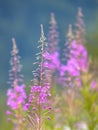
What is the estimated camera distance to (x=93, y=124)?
22.6 feet

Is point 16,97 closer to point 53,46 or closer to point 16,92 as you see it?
point 16,92

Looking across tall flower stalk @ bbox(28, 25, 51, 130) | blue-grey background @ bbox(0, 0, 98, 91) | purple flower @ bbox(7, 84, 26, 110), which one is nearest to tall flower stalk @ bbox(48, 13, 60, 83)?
purple flower @ bbox(7, 84, 26, 110)

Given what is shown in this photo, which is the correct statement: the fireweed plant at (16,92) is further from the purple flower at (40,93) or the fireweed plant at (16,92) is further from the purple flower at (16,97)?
the purple flower at (40,93)

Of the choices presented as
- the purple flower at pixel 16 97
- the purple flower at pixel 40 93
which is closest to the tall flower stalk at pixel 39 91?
the purple flower at pixel 40 93

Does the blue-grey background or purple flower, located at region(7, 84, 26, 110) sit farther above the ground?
the blue-grey background

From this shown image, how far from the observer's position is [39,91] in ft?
12.5

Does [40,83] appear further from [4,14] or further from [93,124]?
[4,14]

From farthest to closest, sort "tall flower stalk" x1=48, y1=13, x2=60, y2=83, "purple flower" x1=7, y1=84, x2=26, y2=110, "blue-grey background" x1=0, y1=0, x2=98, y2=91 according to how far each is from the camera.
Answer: "blue-grey background" x1=0, y1=0, x2=98, y2=91 < "tall flower stalk" x1=48, y1=13, x2=60, y2=83 < "purple flower" x1=7, y1=84, x2=26, y2=110

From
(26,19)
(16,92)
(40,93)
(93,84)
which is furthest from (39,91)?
(26,19)

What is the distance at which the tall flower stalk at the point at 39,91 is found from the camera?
381cm

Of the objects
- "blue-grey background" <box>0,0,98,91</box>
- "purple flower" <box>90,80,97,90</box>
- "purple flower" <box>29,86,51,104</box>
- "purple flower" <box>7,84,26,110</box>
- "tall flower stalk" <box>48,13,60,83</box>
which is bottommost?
"purple flower" <box>29,86,51,104</box>

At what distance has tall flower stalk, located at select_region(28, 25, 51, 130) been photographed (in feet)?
12.5

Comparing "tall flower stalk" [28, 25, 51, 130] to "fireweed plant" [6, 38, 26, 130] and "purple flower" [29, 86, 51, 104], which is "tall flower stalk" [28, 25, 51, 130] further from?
"fireweed plant" [6, 38, 26, 130]

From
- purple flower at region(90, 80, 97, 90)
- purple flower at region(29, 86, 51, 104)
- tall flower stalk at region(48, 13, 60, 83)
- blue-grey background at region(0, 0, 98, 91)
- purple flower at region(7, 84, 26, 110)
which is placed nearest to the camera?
purple flower at region(29, 86, 51, 104)
